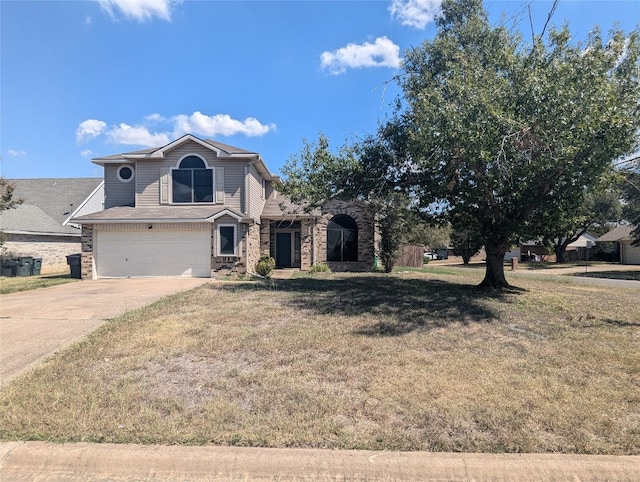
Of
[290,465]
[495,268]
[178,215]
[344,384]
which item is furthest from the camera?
[178,215]

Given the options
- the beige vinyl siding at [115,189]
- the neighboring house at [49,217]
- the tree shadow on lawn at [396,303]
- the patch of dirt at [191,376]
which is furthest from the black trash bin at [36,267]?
the patch of dirt at [191,376]

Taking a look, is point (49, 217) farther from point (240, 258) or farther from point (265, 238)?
point (240, 258)

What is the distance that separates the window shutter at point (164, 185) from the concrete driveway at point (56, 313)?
414 cm

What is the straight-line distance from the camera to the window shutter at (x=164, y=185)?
56.9 ft

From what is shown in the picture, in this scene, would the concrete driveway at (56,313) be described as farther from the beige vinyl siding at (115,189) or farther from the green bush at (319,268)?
the green bush at (319,268)

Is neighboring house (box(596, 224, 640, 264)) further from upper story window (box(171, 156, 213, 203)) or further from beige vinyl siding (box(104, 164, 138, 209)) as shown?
beige vinyl siding (box(104, 164, 138, 209))

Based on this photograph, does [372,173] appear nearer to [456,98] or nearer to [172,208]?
[456,98]

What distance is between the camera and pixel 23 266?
19.5m

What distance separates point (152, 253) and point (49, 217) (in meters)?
13.4

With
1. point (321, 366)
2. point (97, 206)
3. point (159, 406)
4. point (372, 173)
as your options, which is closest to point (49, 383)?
point (159, 406)

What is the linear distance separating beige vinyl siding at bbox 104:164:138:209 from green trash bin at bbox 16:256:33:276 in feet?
17.4

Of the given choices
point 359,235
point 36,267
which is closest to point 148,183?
point 36,267

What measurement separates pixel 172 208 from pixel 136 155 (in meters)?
2.64

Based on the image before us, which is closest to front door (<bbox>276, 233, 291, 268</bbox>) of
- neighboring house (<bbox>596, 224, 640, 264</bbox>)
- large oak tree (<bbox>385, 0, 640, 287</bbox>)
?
large oak tree (<bbox>385, 0, 640, 287</bbox>)
